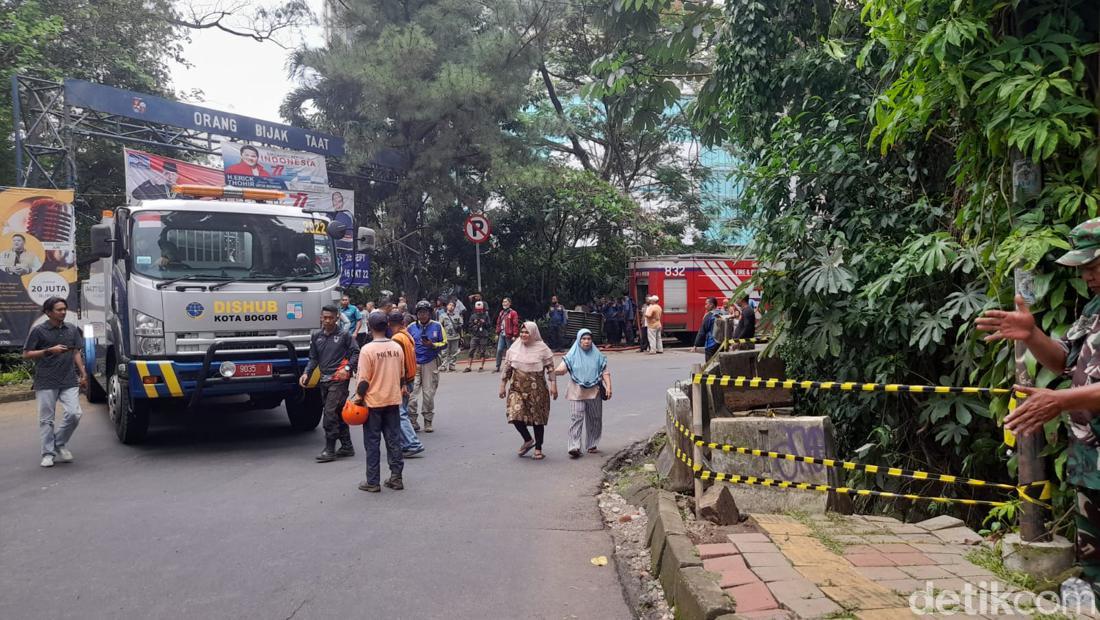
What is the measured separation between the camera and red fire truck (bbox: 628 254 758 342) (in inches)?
973

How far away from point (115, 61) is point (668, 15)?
16119mm

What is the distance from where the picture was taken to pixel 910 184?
23.3 ft

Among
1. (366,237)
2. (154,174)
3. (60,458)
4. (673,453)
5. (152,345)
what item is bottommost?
(60,458)

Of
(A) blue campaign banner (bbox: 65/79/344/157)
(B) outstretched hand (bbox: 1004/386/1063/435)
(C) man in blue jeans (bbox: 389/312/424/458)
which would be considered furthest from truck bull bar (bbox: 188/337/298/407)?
(A) blue campaign banner (bbox: 65/79/344/157)

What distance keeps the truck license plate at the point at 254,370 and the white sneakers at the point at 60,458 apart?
6.41 feet

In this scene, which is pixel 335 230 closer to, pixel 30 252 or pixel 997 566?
pixel 997 566

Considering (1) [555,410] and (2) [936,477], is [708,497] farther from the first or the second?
(1) [555,410]

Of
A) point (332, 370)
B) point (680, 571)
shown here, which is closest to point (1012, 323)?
point (680, 571)

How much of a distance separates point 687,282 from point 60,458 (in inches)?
739

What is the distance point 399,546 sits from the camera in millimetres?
5656

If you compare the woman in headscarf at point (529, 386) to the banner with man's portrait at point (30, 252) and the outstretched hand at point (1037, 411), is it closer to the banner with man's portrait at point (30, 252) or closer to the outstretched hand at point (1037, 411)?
the outstretched hand at point (1037, 411)

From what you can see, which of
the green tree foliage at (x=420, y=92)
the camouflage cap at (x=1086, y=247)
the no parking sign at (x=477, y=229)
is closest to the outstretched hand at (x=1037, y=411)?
the camouflage cap at (x=1086, y=247)

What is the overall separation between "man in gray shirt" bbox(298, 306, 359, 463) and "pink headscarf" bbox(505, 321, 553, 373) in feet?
5.83

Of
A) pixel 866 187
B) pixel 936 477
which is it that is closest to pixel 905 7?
pixel 866 187
